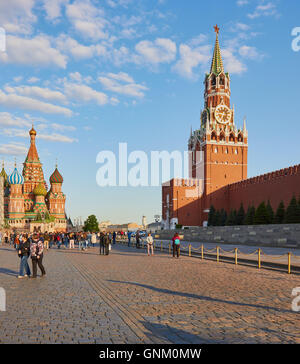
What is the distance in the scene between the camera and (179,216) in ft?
230

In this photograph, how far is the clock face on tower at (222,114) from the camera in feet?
249

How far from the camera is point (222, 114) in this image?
250 ft

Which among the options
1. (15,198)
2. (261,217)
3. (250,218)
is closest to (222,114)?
(250,218)

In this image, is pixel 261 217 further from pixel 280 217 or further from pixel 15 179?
pixel 15 179

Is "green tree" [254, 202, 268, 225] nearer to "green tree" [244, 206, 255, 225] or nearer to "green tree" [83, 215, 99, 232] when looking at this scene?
"green tree" [244, 206, 255, 225]

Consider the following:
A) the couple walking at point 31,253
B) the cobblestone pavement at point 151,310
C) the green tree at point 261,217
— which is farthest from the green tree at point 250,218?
the couple walking at point 31,253

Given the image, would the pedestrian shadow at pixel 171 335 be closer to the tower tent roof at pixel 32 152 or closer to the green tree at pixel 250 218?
the green tree at pixel 250 218

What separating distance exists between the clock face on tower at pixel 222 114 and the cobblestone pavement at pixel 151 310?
6685cm

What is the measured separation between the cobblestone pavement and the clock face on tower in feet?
219

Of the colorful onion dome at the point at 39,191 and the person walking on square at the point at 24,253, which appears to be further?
the colorful onion dome at the point at 39,191

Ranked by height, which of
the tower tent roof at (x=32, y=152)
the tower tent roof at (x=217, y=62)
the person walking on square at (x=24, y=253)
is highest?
the tower tent roof at (x=217, y=62)

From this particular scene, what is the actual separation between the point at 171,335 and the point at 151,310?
5.43ft

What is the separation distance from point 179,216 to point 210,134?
53.3ft

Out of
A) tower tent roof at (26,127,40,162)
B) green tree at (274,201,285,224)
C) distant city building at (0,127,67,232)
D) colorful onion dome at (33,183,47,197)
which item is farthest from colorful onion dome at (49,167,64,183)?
green tree at (274,201,285,224)
